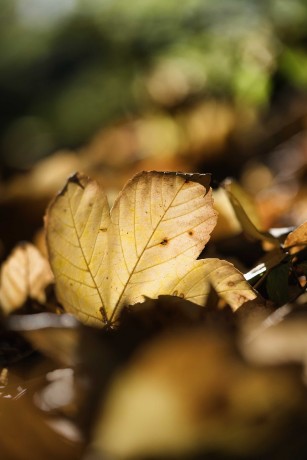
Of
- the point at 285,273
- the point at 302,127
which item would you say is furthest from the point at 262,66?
the point at 285,273

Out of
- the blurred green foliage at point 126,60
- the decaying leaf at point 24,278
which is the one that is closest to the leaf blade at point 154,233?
the decaying leaf at point 24,278

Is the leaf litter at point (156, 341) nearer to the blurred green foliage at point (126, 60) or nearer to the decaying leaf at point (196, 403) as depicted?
the decaying leaf at point (196, 403)

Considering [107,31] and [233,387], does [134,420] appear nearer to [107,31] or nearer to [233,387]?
[233,387]

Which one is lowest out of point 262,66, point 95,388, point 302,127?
point 302,127

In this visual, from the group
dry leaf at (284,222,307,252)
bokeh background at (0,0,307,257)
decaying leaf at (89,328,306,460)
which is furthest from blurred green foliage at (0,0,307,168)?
decaying leaf at (89,328,306,460)

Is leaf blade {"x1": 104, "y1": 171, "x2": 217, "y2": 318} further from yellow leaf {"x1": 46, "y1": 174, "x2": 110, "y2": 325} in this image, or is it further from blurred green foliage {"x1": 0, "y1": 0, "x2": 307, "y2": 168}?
blurred green foliage {"x1": 0, "y1": 0, "x2": 307, "y2": 168}

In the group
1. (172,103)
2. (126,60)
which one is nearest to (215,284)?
(172,103)
